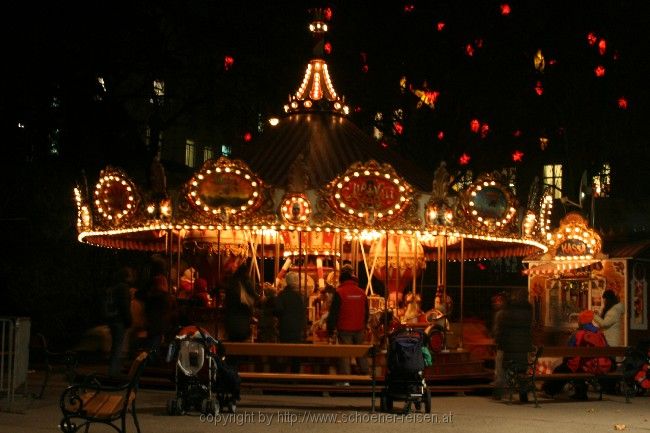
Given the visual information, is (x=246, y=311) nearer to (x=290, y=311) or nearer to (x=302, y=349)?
(x=290, y=311)

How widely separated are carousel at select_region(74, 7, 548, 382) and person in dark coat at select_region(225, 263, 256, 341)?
1392 millimetres

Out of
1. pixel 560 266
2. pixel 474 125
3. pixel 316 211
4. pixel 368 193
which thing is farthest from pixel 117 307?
pixel 474 125

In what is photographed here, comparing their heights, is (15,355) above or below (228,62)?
below

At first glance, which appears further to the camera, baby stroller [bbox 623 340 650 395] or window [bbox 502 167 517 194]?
window [bbox 502 167 517 194]

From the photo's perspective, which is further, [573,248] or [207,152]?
[207,152]

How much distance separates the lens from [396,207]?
19594 millimetres

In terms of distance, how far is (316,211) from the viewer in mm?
19500

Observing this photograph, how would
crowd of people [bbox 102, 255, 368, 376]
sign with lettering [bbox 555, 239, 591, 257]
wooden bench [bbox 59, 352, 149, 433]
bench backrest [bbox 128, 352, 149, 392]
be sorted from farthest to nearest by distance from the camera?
sign with lettering [bbox 555, 239, 591, 257], crowd of people [bbox 102, 255, 368, 376], bench backrest [bbox 128, 352, 149, 392], wooden bench [bbox 59, 352, 149, 433]

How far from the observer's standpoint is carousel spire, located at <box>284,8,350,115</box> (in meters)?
23.4

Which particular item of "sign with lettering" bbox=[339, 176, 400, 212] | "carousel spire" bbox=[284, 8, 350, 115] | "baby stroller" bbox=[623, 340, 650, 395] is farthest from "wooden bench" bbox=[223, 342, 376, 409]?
"carousel spire" bbox=[284, 8, 350, 115]

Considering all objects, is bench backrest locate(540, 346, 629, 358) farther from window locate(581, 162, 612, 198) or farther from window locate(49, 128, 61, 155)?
window locate(581, 162, 612, 198)

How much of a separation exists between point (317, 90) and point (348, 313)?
267 inches

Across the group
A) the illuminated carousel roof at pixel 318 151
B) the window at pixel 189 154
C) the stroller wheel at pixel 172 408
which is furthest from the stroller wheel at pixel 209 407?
the window at pixel 189 154

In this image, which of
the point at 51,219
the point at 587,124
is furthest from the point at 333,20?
the point at 51,219
